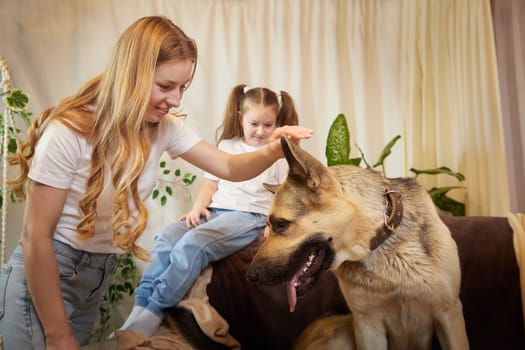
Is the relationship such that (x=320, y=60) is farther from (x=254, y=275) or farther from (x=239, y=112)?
(x=254, y=275)

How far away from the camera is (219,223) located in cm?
231

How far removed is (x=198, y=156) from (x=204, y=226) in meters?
0.64

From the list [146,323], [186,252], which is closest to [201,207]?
[186,252]

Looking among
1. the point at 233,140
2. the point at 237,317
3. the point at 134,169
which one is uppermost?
the point at 233,140

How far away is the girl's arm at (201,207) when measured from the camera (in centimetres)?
250

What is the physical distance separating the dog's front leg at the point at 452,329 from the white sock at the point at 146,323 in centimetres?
115

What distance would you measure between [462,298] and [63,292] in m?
1.46

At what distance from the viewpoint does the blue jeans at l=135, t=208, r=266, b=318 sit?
2098mm

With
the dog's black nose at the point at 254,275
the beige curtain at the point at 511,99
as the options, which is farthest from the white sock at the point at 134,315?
the beige curtain at the point at 511,99

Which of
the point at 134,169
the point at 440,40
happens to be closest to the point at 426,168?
the point at 440,40

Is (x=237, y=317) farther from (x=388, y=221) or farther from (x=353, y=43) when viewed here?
(x=353, y=43)

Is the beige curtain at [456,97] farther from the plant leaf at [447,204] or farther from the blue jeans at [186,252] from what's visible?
the blue jeans at [186,252]

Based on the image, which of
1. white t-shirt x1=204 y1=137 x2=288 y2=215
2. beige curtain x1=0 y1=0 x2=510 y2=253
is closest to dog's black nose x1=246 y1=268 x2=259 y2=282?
white t-shirt x1=204 y1=137 x2=288 y2=215

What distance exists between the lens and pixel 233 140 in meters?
2.81
